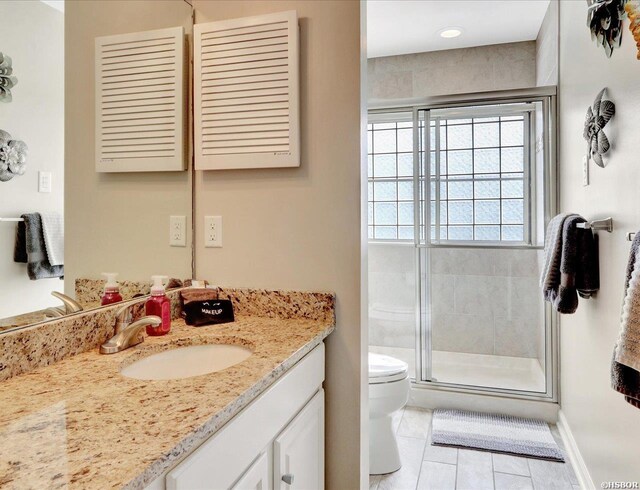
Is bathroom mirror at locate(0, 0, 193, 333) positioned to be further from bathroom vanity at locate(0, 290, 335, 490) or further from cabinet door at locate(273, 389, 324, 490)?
cabinet door at locate(273, 389, 324, 490)

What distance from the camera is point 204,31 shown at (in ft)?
5.22

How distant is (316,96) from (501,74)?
2638mm

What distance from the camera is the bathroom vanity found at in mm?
634

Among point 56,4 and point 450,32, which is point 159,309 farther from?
point 450,32

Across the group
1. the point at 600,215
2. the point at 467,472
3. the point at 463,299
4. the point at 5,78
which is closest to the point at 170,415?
the point at 5,78

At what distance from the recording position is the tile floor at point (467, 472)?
6.86ft

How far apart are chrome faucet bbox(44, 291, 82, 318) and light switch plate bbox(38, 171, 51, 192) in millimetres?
269

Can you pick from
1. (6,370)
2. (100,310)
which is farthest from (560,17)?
(6,370)

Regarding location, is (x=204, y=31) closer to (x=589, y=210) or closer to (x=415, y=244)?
(x=589, y=210)

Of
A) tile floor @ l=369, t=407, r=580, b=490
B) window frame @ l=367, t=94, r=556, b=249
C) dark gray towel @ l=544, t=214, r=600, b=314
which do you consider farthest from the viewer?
window frame @ l=367, t=94, r=556, b=249

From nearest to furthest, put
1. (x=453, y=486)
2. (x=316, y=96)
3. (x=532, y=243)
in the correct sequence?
(x=316, y=96) → (x=453, y=486) → (x=532, y=243)

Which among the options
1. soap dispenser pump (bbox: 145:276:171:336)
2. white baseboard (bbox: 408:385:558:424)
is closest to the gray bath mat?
white baseboard (bbox: 408:385:558:424)

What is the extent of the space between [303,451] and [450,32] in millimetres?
3197

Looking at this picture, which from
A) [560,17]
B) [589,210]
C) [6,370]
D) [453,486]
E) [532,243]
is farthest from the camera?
[532,243]
